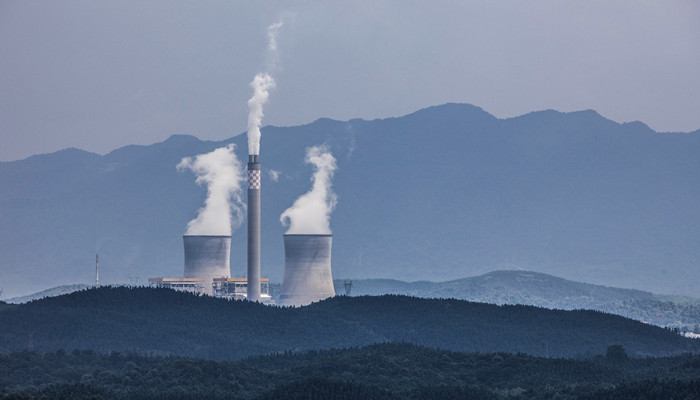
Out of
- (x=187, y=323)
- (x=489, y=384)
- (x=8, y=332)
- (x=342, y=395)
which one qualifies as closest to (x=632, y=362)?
(x=489, y=384)

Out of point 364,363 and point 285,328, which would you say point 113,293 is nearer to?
point 285,328

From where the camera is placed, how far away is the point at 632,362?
10400cm

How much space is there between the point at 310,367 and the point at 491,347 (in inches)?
1368

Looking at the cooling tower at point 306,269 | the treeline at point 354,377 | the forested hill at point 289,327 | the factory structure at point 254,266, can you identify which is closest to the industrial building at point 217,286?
the factory structure at point 254,266

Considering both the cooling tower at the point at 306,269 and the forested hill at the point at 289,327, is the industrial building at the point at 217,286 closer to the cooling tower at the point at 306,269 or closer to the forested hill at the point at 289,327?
the forested hill at the point at 289,327

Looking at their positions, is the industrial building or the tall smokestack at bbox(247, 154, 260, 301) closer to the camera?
the tall smokestack at bbox(247, 154, 260, 301)

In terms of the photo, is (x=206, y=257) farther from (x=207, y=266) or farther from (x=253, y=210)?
(x=253, y=210)

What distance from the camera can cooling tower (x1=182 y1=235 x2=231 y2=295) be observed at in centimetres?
13838

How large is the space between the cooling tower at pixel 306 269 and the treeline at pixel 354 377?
68.9 feet

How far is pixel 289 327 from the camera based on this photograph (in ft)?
428

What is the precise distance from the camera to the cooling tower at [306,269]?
414 feet

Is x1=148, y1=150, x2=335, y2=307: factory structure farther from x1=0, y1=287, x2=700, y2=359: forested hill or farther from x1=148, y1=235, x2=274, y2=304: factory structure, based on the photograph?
x1=0, y1=287, x2=700, y2=359: forested hill

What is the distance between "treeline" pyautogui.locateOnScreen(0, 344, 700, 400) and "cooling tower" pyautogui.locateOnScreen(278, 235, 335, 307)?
2101 cm

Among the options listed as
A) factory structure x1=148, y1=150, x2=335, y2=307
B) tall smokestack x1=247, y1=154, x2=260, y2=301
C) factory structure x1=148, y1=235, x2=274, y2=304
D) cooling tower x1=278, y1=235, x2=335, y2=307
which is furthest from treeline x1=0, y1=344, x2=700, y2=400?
factory structure x1=148, y1=235, x2=274, y2=304
